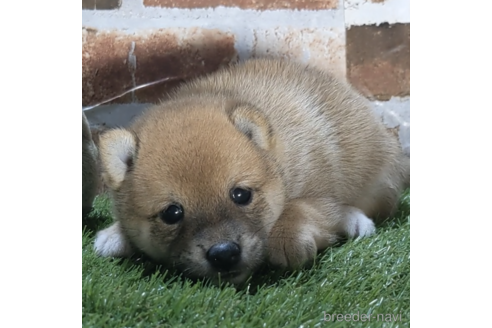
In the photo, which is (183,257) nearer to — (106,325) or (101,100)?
(106,325)

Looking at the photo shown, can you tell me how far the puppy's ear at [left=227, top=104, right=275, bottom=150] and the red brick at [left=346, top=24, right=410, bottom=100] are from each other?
375 millimetres

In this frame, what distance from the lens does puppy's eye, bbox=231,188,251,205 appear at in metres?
1.66

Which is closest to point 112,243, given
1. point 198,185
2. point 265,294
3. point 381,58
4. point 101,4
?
point 198,185

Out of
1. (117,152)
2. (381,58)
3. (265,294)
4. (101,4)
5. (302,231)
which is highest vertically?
(101,4)

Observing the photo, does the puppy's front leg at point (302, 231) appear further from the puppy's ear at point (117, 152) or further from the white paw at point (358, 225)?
the puppy's ear at point (117, 152)

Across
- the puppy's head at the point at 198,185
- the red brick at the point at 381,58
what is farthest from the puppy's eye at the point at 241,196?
the red brick at the point at 381,58

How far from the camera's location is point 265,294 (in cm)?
157

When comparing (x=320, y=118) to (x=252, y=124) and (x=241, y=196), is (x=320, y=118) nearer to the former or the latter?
(x=252, y=124)

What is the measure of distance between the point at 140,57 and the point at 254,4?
380 millimetres

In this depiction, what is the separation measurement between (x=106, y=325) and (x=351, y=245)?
0.77m

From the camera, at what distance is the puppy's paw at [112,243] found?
1.78m

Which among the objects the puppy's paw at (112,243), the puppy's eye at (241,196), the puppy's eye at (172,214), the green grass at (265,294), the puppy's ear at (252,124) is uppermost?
the puppy's ear at (252,124)

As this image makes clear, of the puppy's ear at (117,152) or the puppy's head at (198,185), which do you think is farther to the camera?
the puppy's ear at (117,152)
